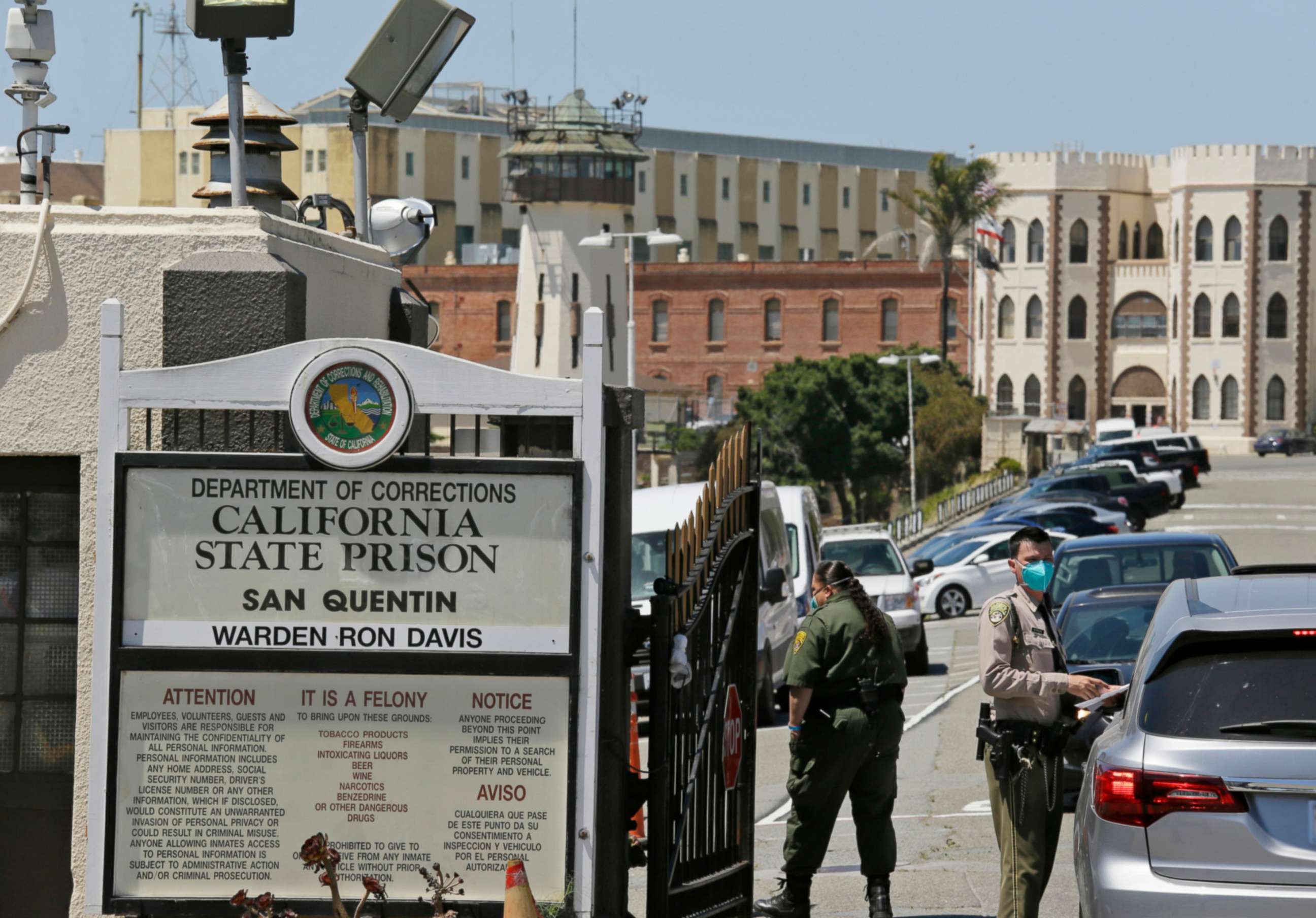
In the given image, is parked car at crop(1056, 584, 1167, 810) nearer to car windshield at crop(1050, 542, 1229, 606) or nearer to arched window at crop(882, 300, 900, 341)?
car windshield at crop(1050, 542, 1229, 606)

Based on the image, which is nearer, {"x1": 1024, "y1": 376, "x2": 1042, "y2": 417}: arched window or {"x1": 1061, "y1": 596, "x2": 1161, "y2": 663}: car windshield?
{"x1": 1061, "y1": 596, "x2": 1161, "y2": 663}: car windshield

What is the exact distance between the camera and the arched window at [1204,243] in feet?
320

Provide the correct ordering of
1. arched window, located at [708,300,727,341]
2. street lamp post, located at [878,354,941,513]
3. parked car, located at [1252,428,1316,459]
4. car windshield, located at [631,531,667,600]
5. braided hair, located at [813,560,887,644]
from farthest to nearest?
arched window, located at [708,300,727,341]
parked car, located at [1252,428,1316,459]
street lamp post, located at [878,354,941,513]
car windshield, located at [631,531,667,600]
braided hair, located at [813,560,887,644]

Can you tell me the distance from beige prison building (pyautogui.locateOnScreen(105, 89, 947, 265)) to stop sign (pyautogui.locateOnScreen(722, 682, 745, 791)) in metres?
92.9

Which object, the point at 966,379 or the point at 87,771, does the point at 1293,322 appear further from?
the point at 87,771

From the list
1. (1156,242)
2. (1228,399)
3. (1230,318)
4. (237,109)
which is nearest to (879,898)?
(237,109)

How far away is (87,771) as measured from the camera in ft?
22.2

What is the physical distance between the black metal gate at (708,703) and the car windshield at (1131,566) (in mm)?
9963

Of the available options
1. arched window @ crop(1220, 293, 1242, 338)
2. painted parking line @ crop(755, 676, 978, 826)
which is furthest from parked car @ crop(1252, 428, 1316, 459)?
painted parking line @ crop(755, 676, 978, 826)

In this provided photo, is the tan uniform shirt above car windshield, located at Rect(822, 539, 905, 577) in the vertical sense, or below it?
above

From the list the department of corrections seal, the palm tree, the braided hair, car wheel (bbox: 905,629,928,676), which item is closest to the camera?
the department of corrections seal

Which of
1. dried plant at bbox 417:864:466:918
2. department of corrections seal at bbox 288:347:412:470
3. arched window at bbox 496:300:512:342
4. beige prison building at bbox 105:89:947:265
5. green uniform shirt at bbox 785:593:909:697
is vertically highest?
beige prison building at bbox 105:89:947:265

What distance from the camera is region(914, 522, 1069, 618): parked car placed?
32.6m

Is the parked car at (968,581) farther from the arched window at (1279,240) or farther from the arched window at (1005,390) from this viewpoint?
the arched window at (1279,240)
